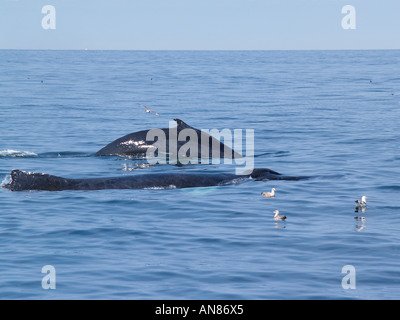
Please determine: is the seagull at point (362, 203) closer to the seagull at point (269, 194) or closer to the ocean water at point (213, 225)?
the ocean water at point (213, 225)

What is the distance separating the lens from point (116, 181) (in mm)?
17859

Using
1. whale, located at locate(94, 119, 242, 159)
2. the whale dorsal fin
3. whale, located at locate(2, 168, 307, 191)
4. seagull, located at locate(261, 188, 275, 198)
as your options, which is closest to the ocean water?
seagull, located at locate(261, 188, 275, 198)

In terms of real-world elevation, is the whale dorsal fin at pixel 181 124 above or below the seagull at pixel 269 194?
above

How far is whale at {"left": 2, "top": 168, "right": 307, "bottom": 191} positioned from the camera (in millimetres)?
17531

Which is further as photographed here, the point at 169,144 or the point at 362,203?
the point at 169,144

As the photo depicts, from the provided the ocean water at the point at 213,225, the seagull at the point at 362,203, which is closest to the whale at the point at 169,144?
the ocean water at the point at 213,225

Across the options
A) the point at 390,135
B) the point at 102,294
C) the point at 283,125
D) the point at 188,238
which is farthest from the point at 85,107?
the point at 102,294

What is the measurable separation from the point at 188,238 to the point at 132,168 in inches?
301

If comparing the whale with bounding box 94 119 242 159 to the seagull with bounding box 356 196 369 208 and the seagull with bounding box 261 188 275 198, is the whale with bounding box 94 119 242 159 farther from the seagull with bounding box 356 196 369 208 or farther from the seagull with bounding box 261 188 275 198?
the seagull with bounding box 356 196 369 208

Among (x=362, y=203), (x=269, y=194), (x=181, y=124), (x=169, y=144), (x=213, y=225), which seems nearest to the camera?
(x=213, y=225)

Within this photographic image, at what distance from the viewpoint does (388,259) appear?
478 inches

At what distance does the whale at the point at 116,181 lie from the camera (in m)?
17.5

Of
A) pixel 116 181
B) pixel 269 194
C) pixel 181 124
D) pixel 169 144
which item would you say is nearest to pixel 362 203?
pixel 269 194

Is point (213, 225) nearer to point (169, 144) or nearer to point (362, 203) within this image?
point (362, 203)
